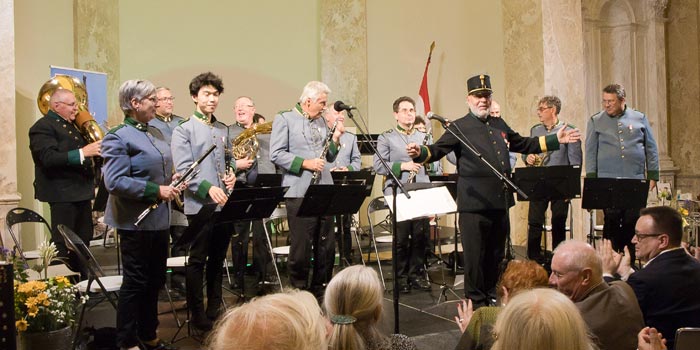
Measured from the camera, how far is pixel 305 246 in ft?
17.3

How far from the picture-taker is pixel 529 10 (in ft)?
29.5

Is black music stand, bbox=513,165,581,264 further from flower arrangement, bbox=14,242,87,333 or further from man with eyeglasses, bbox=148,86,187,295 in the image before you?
flower arrangement, bbox=14,242,87,333

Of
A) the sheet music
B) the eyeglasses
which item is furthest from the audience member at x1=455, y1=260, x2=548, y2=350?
the sheet music

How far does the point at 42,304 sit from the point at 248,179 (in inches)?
106

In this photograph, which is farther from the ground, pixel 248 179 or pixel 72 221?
pixel 248 179

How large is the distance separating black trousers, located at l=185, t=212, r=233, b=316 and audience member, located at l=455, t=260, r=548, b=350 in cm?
214

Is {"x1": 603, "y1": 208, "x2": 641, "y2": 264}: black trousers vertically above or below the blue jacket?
below

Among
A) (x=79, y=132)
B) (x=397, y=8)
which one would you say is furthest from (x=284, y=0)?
(x=79, y=132)

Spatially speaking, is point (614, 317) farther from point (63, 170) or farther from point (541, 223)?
point (541, 223)

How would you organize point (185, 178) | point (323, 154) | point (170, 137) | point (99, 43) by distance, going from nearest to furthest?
point (185, 178)
point (323, 154)
point (170, 137)
point (99, 43)

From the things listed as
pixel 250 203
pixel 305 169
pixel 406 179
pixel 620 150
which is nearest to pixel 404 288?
pixel 406 179

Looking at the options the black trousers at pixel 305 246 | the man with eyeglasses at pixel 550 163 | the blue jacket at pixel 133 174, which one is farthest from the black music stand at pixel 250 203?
the man with eyeglasses at pixel 550 163

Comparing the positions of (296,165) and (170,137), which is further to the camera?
(170,137)

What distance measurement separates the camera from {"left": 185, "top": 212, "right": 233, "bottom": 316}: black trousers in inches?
186
